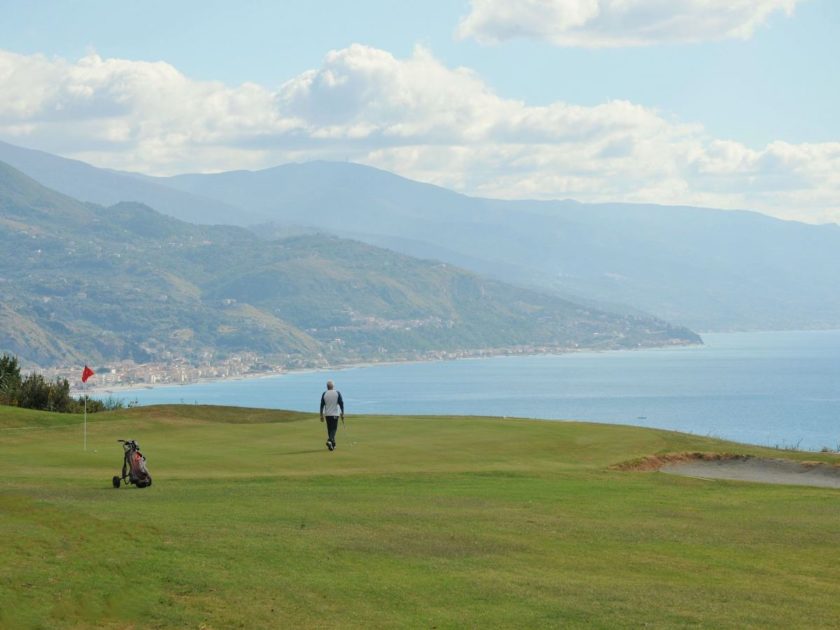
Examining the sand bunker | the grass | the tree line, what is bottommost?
the grass

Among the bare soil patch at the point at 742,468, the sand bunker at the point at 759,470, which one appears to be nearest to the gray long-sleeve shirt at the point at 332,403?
the bare soil patch at the point at 742,468

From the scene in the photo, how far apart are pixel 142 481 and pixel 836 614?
42.4 feet

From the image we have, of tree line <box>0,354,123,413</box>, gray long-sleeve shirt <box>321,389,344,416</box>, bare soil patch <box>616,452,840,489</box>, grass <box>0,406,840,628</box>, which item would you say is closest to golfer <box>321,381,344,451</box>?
gray long-sleeve shirt <box>321,389,344,416</box>

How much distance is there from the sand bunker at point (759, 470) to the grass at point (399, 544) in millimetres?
2344

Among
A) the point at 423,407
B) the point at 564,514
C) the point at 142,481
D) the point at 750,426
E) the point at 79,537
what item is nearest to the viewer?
the point at 79,537

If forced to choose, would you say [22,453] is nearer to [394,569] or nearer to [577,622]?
[394,569]

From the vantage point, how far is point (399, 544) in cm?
1612

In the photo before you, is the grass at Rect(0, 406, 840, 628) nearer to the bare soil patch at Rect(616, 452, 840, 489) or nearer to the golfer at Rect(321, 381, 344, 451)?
the golfer at Rect(321, 381, 344, 451)

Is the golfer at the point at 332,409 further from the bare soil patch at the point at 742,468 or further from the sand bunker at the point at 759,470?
the sand bunker at the point at 759,470

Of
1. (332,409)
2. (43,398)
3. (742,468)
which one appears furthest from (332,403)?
(43,398)

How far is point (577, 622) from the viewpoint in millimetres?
12312

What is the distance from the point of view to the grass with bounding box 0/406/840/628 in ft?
41.8

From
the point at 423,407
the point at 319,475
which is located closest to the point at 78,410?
the point at 319,475

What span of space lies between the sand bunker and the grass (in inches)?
92.3
